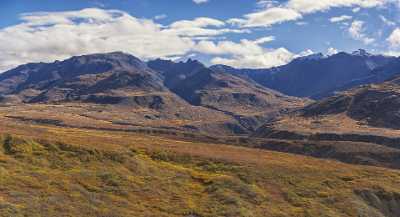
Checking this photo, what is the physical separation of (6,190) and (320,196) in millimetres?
49546

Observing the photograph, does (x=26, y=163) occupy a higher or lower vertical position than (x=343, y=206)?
higher

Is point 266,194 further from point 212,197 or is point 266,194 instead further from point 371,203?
point 371,203

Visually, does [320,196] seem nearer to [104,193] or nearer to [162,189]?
[162,189]

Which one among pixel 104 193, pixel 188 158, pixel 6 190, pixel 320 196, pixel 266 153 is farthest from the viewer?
pixel 266 153

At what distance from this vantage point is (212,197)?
3039 inches

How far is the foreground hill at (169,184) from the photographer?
67.2m

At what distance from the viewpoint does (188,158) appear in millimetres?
99875

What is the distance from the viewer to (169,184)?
80.6 meters

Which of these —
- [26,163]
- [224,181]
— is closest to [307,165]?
[224,181]

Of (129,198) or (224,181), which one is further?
(224,181)

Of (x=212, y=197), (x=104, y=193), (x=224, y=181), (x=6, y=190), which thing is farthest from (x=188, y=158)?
(x=6, y=190)

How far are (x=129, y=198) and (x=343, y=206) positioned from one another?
1373 inches

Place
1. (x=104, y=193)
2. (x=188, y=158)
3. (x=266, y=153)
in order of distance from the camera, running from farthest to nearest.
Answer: (x=266, y=153) < (x=188, y=158) < (x=104, y=193)

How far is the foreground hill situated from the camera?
67.2 m
